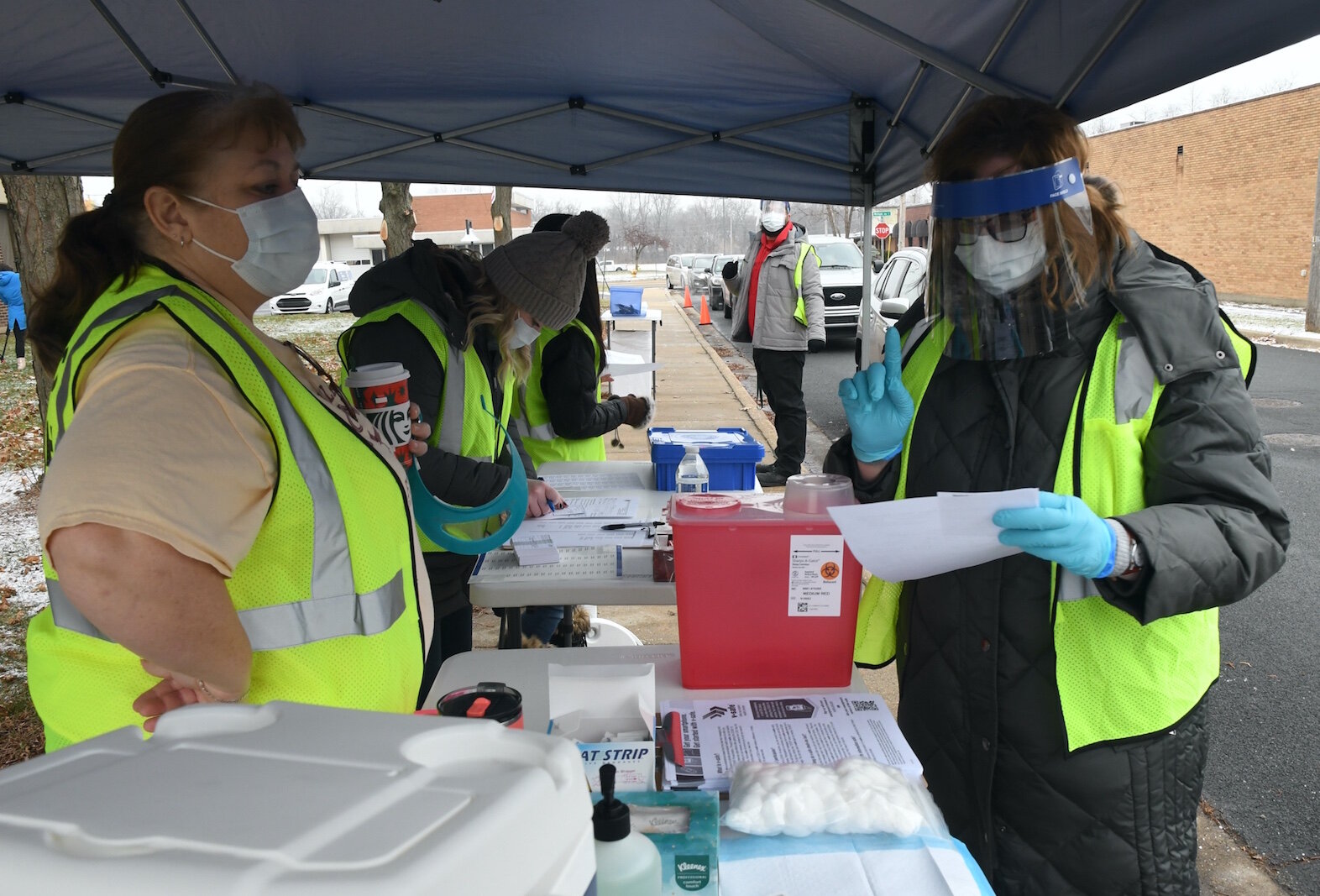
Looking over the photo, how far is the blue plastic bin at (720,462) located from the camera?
3.17 meters

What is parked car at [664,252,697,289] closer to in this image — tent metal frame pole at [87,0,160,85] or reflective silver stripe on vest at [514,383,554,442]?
reflective silver stripe on vest at [514,383,554,442]

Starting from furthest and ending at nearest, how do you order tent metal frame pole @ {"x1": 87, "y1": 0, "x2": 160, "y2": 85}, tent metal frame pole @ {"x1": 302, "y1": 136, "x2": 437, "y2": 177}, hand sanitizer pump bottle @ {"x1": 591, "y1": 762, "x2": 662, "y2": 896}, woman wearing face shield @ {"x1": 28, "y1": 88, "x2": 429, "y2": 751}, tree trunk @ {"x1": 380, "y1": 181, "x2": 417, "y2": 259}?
tree trunk @ {"x1": 380, "y1": 181, "x2": 417, "y2": 259} → tent metal frame pole @ {"x1": 302, "y1": 136, "x2": 437, "y2": 177} → tent metal frame pole @ {"x1": 87, "y1": 0, "x2": 160, "y2": 85} → woman wearing face shield @ {"x1": 28, "y1": 88, "x2": 429, "y2": 751} → hand sanitizer pump bottle @ {"x1": 591, "y1": 762, "x2": 662, "y2": 896}

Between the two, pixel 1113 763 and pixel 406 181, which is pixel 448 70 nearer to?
pixel 406 181

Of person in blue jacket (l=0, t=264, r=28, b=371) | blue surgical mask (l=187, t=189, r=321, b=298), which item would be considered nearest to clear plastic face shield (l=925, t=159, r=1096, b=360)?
blue surgical mask (l=187, t=189, r=321, b=298)

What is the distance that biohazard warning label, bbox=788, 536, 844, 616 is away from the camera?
1643mm

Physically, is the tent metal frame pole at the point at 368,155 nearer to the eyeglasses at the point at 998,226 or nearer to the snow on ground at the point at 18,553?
the snow on ground at the point at 18,553

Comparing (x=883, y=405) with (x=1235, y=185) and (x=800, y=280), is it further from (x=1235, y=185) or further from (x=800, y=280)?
(x=1235, y=185)

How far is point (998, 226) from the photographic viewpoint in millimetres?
1654

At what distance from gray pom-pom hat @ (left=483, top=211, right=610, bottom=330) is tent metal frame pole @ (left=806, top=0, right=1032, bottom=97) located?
124 cm

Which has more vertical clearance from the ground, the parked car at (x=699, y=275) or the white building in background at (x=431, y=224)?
the white building in background at (x=431, y=224)

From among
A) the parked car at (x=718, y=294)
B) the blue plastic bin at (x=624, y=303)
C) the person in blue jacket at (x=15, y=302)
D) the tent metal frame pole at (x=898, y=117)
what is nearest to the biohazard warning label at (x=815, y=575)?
the tent metal frame pole at (x=898, y=117)

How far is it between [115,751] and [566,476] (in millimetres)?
2889

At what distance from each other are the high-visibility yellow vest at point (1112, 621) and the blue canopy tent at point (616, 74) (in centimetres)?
53

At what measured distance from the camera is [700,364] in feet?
46.3
